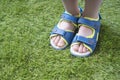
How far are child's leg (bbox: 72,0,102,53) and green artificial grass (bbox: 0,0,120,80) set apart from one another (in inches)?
1.8

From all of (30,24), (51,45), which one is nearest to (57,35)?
(51,45)

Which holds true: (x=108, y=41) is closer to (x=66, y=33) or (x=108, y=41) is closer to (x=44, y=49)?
(x=66, y=33)

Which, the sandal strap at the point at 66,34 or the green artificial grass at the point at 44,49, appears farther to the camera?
the sandal strap at the point at 66,34

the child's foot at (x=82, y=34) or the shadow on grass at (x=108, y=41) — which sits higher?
the child's foot at (x=82, y=34)

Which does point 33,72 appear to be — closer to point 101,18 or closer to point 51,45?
point 51,45

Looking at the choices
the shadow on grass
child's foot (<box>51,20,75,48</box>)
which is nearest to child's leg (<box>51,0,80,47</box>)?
child's foot (<box>51,20,75,48</box>)

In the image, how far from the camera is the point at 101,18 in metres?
1.20

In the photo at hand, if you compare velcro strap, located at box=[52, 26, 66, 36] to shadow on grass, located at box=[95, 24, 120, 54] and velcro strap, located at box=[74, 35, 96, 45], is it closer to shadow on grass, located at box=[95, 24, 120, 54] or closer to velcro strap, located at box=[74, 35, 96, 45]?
velcro strap, located at box=[74, 35, 96, 45]

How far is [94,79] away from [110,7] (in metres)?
0.50

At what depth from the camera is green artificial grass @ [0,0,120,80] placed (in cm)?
97

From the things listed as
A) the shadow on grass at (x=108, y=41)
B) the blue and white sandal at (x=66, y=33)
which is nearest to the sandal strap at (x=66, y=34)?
the blue and white sandal at (x=66, y=33)

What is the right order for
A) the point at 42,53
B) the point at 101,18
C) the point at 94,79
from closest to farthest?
the point at 94,79 < the point at 42,53 < the point at 101,18

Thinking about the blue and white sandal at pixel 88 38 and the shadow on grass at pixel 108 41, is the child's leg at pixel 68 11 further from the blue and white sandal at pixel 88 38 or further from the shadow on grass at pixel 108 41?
the shadow on grass at pixel 108 41

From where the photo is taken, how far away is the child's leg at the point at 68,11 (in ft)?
3.41
